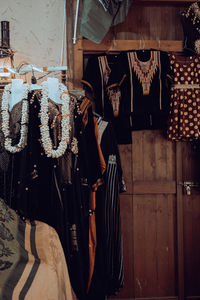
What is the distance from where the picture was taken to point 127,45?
2500 millimetres

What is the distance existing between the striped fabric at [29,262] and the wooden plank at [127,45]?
147cm

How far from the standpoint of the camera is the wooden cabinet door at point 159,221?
102 inches

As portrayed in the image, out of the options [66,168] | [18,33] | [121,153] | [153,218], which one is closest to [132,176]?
[121,153]

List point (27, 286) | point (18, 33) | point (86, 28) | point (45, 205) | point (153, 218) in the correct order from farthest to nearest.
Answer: point (153, 218) → point (18, 33) → point (86, 28) → point (45, 205) → point (27, 286)

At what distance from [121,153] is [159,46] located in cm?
95

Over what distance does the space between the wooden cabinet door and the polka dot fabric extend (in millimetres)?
245

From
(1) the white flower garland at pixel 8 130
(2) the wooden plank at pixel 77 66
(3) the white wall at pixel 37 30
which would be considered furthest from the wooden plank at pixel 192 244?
(3) the white wall at pixel 37 30

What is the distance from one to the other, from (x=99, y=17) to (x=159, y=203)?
62.9 inches

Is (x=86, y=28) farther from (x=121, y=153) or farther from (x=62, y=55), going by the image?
(x=121, y=153)

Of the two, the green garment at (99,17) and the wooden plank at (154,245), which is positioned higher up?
the green garment at (99,17)

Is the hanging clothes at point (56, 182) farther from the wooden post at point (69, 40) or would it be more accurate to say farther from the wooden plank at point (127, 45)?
the wooden plank at point (127, 45)

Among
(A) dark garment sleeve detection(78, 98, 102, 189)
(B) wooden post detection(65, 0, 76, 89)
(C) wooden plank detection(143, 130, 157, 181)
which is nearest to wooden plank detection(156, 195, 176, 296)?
(C) wooden plank detection(143, 130, 157, 181)

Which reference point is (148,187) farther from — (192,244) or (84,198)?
(84,198)

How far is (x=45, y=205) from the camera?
6.35 ft
